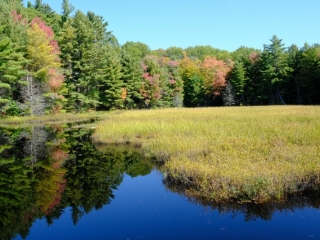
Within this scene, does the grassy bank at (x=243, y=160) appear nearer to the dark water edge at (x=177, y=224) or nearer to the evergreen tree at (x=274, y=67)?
the dark water edge at (x=177, y=224)

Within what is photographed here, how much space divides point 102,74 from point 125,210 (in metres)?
42.0

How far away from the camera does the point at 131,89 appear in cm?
5300

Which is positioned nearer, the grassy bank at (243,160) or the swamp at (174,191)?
the swamp at (174,191)

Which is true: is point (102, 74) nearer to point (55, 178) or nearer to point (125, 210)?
point (55, 178)

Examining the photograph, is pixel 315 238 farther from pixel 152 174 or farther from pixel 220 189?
pixel 152 174

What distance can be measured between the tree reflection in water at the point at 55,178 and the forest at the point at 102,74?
624 inches

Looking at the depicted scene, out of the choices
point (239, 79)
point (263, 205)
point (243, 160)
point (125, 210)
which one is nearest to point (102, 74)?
point (239, 79)

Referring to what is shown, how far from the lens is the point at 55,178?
33.3ft

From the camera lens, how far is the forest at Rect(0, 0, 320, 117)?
113 feet

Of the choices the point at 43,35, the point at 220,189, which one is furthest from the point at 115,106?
the point at 220,189

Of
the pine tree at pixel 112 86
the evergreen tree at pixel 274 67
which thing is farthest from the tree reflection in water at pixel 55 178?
the evergreen tree at pixel 274 67

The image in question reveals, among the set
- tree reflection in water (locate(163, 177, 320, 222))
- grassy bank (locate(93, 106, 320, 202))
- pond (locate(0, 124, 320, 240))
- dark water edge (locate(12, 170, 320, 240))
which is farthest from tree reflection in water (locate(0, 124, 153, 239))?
tree reflection in water (locate(163, 177, 320, 222))

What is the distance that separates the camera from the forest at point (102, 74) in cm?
3438

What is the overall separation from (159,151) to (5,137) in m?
13.0
